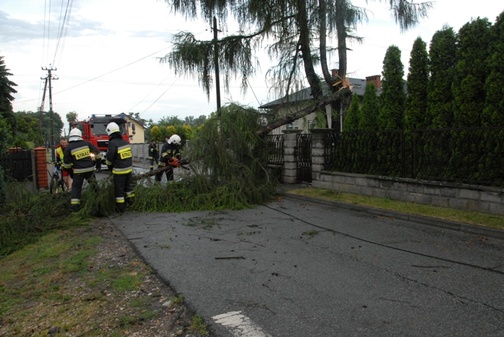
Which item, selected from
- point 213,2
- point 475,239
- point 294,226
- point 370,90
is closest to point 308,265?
point 294,226

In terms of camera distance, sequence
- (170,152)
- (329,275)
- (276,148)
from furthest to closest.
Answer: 1. (276,148)
2. (170,152)
3. (329,275)

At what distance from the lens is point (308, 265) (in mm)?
4910

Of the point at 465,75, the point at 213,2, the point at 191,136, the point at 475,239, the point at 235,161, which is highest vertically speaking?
the point at 213,2

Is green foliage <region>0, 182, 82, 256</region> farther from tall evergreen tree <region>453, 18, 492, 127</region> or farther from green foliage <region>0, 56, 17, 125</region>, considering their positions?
green foliage <region>0, 56, 17, 125</region>

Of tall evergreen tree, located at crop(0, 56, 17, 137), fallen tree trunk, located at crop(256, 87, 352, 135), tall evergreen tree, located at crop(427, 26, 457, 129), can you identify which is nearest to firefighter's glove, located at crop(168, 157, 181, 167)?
fallen tree trunk, located at crop(256, 87, 352, 135)

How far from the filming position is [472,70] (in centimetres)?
805

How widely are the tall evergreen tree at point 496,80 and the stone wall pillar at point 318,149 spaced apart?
4.31m

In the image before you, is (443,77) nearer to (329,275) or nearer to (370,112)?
(370,112)

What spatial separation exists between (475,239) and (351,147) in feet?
15.4

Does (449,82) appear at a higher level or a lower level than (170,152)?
higher

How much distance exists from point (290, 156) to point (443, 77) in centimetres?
504

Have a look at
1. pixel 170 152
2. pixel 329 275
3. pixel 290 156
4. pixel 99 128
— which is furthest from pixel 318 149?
pixel 99 128

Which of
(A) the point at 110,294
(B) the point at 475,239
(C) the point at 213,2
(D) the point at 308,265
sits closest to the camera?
(A) the point at 110,294

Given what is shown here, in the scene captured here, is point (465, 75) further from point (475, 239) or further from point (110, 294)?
point (110, 294)
